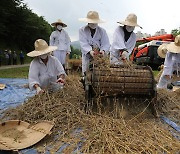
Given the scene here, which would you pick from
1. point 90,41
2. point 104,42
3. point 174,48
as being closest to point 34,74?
point 90,41

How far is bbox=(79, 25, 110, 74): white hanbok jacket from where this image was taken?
5840 mm

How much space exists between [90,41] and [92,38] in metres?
0.07

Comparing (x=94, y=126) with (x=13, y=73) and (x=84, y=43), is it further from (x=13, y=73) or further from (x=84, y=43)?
(x=13, y=73)

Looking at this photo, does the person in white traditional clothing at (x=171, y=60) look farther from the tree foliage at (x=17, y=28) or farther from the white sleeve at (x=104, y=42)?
the tree foliage at (x=17, y=28)

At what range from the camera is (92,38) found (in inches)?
232

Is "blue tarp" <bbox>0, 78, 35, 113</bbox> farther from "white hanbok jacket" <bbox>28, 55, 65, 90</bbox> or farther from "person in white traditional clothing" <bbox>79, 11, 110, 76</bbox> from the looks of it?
"person in white traditional clothing" <bbox>79, 11, 110, 76</bbox>

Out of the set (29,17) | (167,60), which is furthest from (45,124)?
(29,17)

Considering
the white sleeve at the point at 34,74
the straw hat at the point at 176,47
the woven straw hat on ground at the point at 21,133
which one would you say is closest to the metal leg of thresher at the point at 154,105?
the woven straw hat on ground at the point at 21,133

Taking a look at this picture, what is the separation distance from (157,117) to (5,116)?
2.18m

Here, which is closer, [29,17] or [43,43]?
[43,43]

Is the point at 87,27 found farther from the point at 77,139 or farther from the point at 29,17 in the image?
the point at 29,17

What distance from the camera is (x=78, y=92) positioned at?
474 cm

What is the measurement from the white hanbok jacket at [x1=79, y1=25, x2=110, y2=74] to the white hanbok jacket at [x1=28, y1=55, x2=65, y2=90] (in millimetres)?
855

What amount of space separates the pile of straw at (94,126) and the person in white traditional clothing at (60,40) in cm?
403
